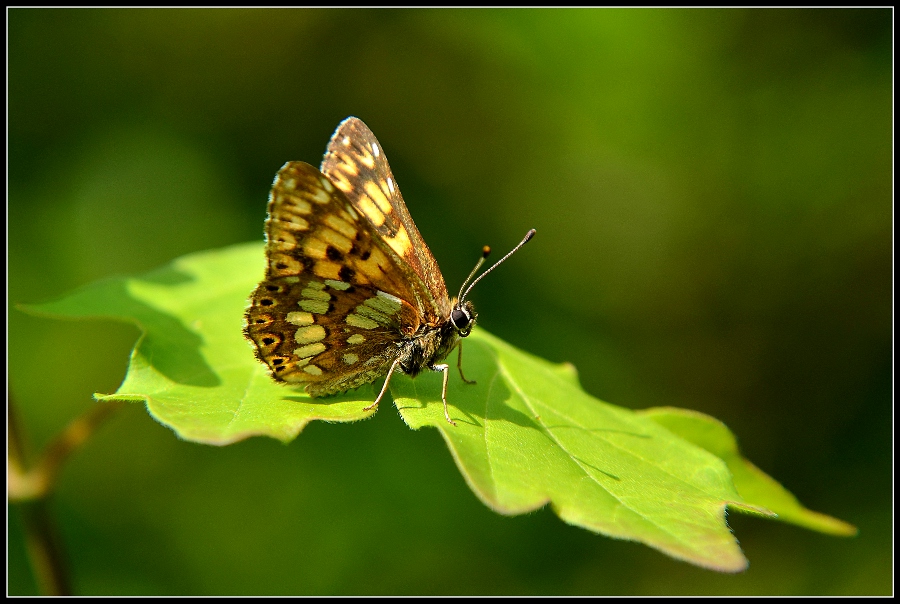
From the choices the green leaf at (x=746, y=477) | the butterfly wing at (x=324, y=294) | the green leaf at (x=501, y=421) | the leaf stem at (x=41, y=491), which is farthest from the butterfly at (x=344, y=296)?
the green leaf at (x=746, y=477)

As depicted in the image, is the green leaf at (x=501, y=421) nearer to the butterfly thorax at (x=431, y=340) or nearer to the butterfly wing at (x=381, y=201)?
the butterfly thorax at (x=431, y=340)

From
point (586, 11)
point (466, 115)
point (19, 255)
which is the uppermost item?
point (586, 11)

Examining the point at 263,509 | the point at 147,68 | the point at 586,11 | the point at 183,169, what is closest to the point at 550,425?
the point at 263,509

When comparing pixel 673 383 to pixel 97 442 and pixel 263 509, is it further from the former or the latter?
pixel 97 442

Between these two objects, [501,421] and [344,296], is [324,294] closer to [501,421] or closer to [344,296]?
[344,296]

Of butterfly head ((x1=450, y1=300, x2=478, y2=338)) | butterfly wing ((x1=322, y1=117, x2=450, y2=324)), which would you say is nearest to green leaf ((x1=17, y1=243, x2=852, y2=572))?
butterfly head ((x1=450, y1=300, x2=478, y2=338))

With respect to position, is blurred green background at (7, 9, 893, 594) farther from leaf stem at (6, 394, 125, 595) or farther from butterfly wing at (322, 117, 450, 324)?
butterfly wing at (322, 117, 450, 324)
